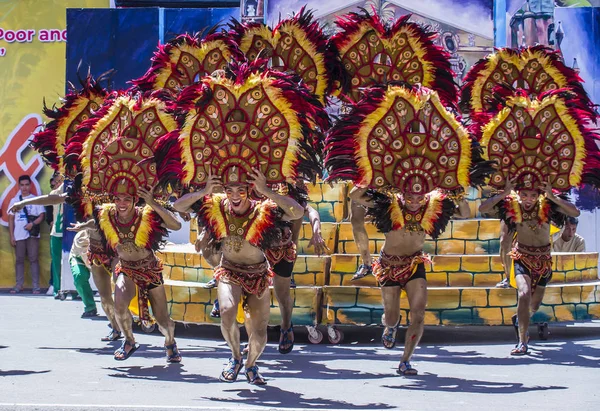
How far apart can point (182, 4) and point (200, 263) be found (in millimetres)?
6411

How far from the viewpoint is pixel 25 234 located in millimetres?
17453

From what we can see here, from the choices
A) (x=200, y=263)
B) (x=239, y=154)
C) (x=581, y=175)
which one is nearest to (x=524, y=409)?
(x=239, y=154)

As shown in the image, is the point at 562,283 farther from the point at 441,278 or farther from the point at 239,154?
the point at 239,154

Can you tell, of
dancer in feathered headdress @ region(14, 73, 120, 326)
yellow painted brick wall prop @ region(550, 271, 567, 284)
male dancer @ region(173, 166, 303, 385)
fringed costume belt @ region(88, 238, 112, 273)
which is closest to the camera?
male dancer @ region(173, 166, 303, 385)

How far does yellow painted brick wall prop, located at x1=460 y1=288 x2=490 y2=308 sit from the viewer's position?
1233cm

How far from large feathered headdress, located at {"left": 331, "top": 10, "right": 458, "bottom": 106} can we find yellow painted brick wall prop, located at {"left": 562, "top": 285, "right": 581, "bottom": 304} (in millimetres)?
2446

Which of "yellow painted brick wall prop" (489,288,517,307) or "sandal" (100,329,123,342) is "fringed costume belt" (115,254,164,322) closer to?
"sandal" (100,329,123,342)

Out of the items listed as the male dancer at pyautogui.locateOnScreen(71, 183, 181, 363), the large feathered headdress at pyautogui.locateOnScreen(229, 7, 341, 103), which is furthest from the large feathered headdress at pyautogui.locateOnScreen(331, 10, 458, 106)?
the male dancer at pyautogui.locateOnScreen(71, 183, 181, 363)

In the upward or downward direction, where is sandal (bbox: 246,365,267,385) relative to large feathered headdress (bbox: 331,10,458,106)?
downward

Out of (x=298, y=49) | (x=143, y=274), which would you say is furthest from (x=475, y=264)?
(x=143, y=274)

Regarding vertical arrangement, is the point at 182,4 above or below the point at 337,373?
above

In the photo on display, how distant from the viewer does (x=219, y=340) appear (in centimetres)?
1262

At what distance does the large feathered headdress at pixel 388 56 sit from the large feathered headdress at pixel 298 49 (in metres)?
0.24

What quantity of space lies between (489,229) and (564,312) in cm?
132
